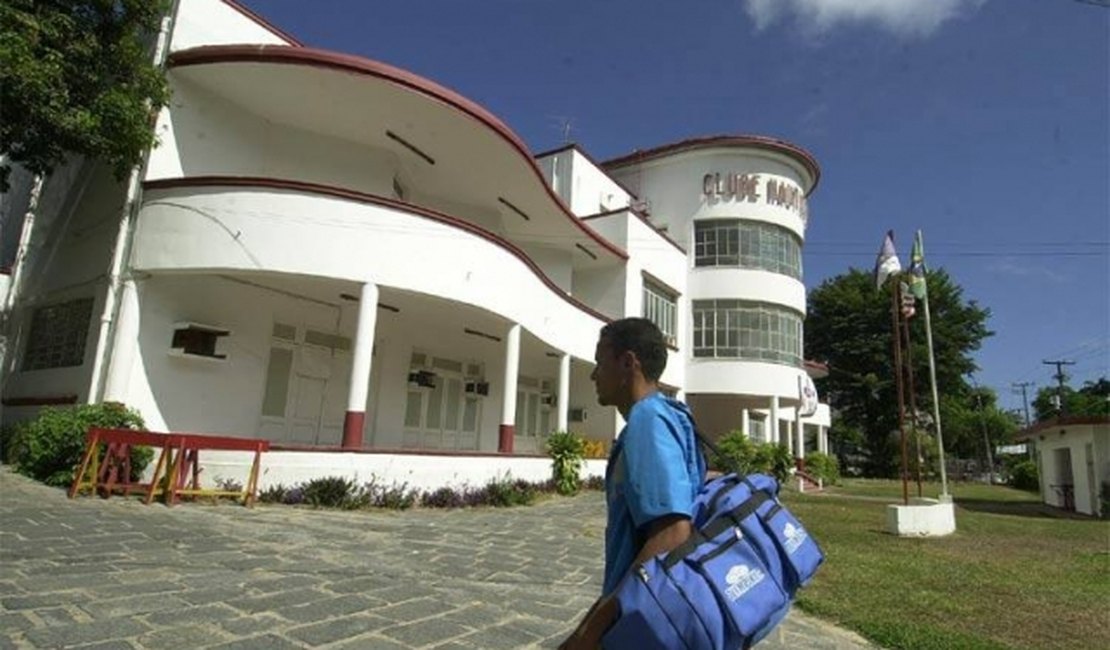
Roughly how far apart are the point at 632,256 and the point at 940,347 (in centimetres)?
3211

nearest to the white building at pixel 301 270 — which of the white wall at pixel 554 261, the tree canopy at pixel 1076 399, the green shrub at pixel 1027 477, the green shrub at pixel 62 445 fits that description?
the white wall at pixel 554 261

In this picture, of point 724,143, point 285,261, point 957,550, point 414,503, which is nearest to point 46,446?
point 285,261

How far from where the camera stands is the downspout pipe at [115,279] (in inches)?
438

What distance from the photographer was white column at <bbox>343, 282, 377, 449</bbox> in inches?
440

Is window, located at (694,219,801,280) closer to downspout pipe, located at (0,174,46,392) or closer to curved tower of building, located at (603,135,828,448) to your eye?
curved tower of building, located at (603,135,828,448)

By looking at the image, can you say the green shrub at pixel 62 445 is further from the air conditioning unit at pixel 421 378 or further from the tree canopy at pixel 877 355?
the tree canopy at pixel 877 355

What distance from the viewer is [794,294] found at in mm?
24938

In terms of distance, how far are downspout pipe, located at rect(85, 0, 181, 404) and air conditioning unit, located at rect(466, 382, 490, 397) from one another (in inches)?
325

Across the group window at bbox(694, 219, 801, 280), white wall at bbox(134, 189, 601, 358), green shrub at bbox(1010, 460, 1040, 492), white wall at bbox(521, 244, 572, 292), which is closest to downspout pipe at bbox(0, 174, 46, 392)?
white wall at bbox(134, 189, 601, 358)

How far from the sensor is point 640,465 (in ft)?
6.38

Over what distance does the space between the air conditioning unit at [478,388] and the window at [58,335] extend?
8.21m

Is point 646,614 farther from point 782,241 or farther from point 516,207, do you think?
point 782,241

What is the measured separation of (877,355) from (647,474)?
151ft

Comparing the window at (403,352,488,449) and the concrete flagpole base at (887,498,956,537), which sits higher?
the window at (403,352,488,449)
